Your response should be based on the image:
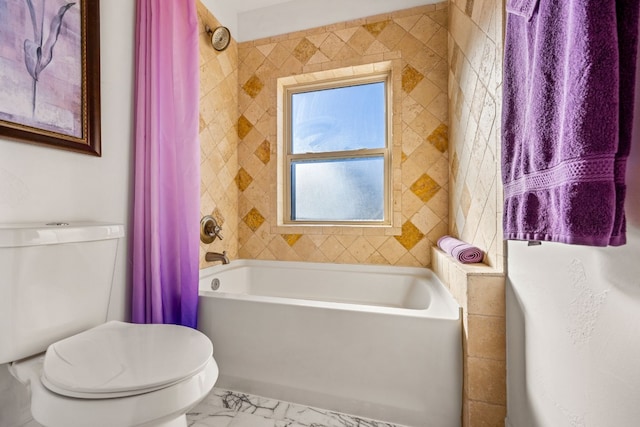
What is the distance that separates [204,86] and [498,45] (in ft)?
5.79

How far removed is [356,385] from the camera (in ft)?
4.18

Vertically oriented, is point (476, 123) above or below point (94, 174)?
above

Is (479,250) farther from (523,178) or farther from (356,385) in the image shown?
(356,385)

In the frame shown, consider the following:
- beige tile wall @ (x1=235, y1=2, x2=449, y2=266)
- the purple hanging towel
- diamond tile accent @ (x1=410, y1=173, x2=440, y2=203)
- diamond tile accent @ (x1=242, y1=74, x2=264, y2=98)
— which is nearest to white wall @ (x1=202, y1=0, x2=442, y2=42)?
beige tile wall @ (x1=235, y1=2, x2=449, y2=266)

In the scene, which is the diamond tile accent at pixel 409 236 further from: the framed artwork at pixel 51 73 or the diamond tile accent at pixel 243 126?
the framed artwork at pixel 51 73

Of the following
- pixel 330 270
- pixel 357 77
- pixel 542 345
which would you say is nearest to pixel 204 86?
pixel 357 77

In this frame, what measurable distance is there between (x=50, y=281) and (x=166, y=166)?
716 mm

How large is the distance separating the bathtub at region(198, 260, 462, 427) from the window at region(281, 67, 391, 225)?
0.90 meters

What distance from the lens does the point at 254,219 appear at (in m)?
2.33

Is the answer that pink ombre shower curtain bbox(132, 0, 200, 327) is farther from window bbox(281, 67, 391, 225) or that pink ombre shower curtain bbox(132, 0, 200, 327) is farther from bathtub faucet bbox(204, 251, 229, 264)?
window bbox(281, 67, 391, 225)

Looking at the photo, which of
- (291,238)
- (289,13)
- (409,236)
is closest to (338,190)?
(291,238)

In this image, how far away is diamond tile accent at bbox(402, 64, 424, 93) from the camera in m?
1.98

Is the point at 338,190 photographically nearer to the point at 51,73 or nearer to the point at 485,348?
the point at 485,348

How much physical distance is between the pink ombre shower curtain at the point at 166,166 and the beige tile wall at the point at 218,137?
45cm
